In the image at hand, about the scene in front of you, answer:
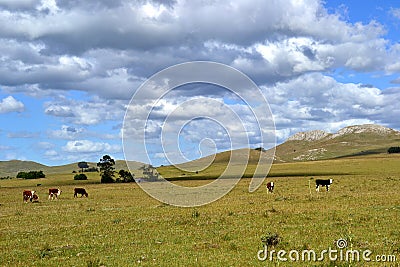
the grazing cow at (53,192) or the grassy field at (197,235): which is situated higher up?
the grazing cow at (53,192)

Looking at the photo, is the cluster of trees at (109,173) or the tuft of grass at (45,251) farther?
the cluster of trees at (109,173)

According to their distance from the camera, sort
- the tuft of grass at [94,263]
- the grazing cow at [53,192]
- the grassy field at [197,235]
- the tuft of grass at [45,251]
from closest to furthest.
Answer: the tuft of grass at [94,263], the grassy field at [197,235], the tuft of grass at [45,251], the grazing cow at [53,192]

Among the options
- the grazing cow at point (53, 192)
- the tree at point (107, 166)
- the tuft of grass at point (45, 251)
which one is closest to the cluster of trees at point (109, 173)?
the tree at point (107, 166)

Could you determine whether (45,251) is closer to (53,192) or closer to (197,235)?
(197,235)

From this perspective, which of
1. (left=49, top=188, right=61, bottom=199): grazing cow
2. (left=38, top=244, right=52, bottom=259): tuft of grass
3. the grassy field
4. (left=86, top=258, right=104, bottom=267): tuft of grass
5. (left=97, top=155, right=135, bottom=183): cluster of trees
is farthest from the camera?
(left=97, top=155, right=135, bottom=183): cluster of trees

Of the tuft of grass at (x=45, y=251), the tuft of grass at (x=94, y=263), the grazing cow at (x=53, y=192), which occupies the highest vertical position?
the grazing cow at (x=53, y=192)

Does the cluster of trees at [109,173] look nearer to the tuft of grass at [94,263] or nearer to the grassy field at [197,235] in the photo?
the grassy field at [197,235]

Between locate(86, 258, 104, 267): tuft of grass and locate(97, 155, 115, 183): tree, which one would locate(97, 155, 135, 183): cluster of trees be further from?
locate(86, 258, 104, 267): tuft of grass

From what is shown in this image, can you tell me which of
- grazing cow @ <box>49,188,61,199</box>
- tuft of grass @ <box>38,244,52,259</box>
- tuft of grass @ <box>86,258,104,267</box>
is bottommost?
tuft of grass @ <box>38,244,52,259</box>

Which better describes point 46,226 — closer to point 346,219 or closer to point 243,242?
point 243,242

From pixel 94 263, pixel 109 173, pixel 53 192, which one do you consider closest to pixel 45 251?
pixel 94 263

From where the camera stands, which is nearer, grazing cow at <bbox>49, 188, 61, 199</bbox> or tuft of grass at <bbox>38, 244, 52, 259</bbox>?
tuft of grass at <bbox>38, 244, 52, 259</bbox>

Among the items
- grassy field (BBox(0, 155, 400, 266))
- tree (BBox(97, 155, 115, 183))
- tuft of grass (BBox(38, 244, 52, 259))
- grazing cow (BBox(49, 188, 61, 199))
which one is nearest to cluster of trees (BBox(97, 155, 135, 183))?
tree (BBox(97, 155, 115, 183))

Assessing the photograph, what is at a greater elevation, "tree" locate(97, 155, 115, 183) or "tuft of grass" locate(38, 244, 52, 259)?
"tree" locate(97, 155, 115, 183)
